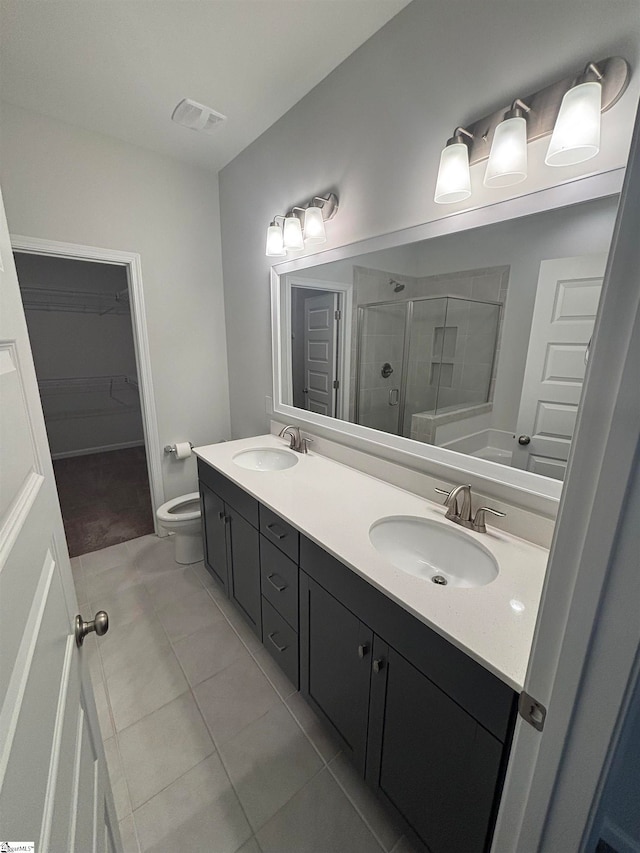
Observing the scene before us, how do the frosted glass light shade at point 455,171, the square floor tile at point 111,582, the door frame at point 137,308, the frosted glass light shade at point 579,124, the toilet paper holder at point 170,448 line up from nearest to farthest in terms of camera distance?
the frosted glass light shade at point 579,124 → the frosted glass light shade at point 455,171 → the door frame at point 137,308 → the square floor tile at point 111,582 → the toilet paper holder at point 170,448

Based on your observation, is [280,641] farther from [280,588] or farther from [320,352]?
[320,352]

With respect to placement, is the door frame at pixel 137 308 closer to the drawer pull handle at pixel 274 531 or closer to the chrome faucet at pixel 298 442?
the chrome faucet at pixel 298 442

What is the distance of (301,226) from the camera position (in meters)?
1.81

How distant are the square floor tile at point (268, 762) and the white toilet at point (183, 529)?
1.19 m

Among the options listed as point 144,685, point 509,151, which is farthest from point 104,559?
point 509,151

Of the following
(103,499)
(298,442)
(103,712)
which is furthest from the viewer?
(103,499)

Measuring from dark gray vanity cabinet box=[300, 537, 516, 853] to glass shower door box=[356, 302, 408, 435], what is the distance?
730 mm

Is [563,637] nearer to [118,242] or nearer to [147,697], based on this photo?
[147,697]

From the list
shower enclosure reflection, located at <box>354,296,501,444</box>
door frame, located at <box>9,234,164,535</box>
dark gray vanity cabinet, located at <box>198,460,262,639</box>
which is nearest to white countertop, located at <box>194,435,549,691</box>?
dark gray vanity cabinet, located at <box>198,460,262,639</box>

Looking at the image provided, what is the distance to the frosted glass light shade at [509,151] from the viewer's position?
0.98 meters

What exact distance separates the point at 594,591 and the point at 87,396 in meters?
5.17

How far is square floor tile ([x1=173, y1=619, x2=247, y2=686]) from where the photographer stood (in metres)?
1.60

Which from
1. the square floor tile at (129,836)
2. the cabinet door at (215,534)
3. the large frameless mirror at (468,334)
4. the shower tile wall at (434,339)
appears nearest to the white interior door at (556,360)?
the large frameless mirror at (468,334)

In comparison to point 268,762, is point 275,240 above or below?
above
